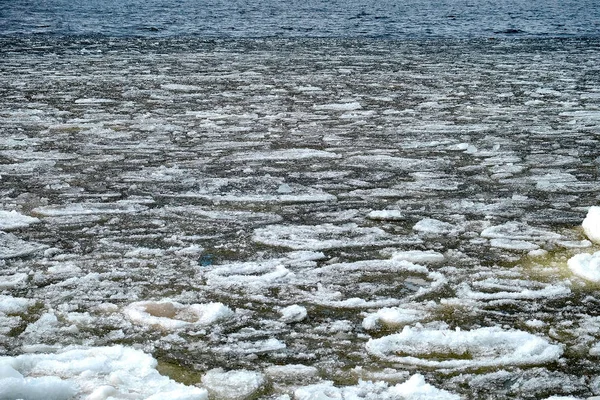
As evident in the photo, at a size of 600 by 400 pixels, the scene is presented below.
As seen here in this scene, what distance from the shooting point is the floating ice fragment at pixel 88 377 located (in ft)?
6.91

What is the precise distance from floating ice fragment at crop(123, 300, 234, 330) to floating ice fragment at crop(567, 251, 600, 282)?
4.59 feet

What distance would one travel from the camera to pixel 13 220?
3.74 m

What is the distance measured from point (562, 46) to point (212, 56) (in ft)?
23.6

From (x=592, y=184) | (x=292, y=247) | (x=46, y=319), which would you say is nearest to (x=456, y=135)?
(x=592, y=184)

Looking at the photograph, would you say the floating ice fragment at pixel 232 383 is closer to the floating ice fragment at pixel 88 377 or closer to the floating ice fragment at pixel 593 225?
the floating ice fragment at pixel 88 377

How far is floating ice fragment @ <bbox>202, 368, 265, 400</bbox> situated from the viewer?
7.03 ft

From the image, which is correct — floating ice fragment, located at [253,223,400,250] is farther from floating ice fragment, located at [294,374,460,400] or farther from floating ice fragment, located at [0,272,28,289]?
floating ice fragment, located at [294,374,460,400]

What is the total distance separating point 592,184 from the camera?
4.49 meters

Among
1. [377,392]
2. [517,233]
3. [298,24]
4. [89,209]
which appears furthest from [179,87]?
[298,24]

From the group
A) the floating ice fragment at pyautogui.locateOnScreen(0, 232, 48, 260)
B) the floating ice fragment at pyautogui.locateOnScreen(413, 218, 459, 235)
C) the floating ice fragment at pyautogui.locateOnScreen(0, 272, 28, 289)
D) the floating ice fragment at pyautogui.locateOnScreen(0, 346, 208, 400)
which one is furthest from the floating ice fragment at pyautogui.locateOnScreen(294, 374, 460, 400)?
the floating ice fragment at pyautogui.locateOnScreen(0, 232, 48, 260)

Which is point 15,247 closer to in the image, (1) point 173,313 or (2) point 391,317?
(1) point 173,313

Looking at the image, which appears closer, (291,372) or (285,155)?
(291,372)

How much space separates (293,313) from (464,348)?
61 centimetres

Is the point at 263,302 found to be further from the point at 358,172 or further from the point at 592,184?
the point at 592,184
